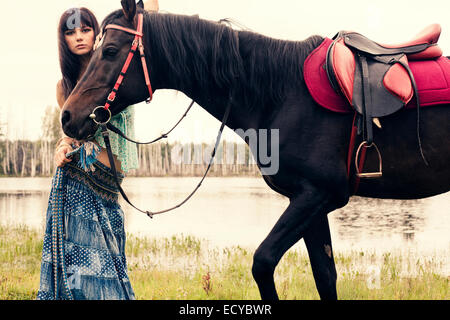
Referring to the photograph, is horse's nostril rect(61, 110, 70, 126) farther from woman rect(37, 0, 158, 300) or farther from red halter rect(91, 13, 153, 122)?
woman rect(37, 0, 158, 300)

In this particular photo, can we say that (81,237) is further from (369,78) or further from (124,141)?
(369,78)

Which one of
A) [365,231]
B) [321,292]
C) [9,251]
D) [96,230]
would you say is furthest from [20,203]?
[321,292]

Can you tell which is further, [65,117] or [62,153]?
[62,153]

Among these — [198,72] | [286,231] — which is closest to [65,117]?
[198,72]

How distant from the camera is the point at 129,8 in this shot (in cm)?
306

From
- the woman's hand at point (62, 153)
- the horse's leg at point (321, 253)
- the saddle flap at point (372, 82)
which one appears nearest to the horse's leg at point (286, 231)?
the horse's leg at point (321, 253)

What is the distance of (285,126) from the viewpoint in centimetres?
312

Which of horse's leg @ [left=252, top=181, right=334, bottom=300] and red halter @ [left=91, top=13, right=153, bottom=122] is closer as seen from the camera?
horse's leg @ [left=252, top=181, right=334, bottom=300]

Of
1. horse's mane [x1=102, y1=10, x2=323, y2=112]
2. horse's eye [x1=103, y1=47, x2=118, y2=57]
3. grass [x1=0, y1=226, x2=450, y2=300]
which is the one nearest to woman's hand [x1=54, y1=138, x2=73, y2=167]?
horse's eye [x1=103, y1=47, x2=118, y2=57]

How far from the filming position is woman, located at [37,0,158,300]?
11.7 ft

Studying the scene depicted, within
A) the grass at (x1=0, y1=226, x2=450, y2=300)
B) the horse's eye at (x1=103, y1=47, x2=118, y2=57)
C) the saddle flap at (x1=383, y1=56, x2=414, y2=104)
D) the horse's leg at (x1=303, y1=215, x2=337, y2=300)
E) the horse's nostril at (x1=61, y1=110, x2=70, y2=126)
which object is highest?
the horse's eye at (x1=103, y1=47, x2=118, y2=57)

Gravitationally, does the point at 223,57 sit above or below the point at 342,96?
above

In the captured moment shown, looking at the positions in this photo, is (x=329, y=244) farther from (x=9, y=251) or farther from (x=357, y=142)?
(x=9, y=251)

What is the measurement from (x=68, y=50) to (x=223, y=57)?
4.80ft
